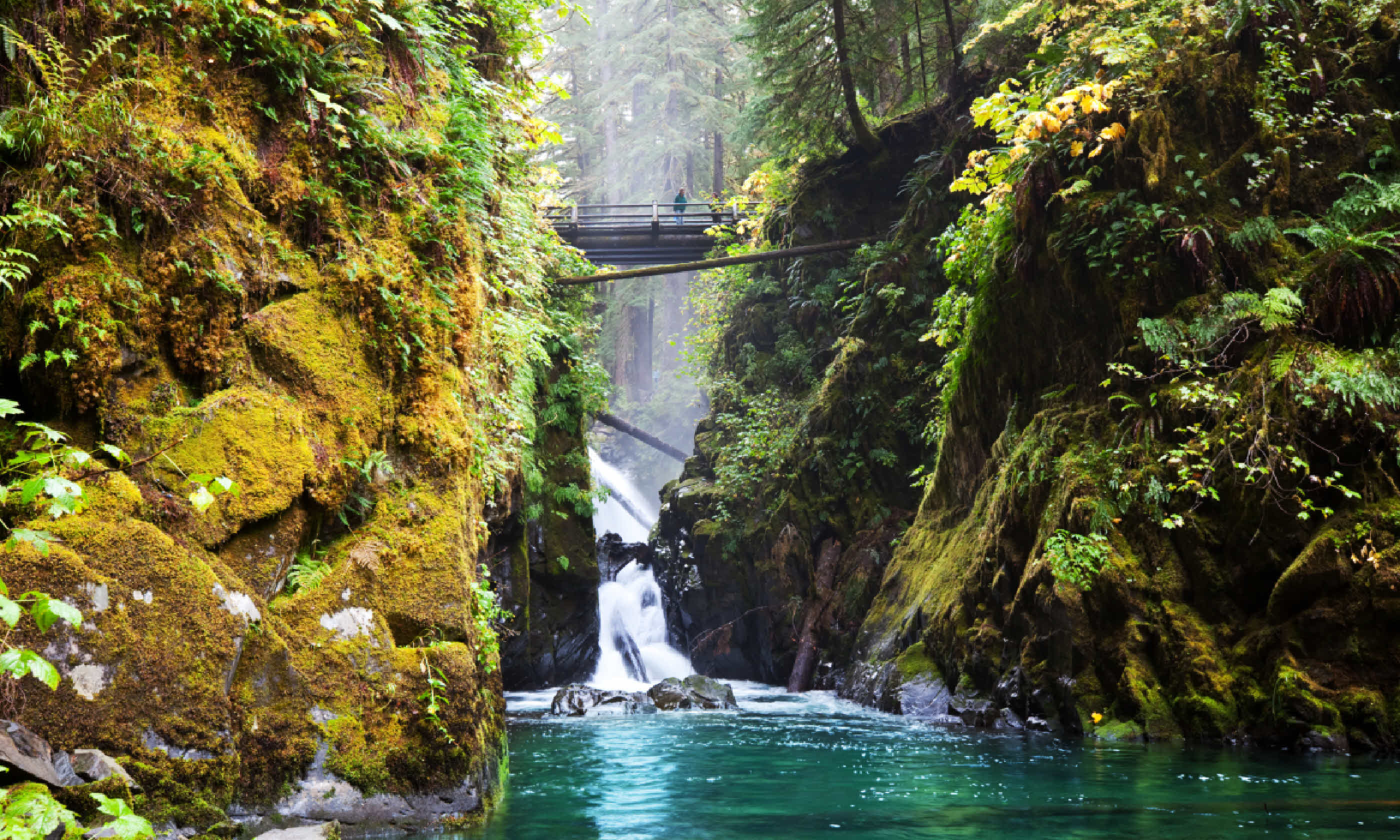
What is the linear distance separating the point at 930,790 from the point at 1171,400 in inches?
178

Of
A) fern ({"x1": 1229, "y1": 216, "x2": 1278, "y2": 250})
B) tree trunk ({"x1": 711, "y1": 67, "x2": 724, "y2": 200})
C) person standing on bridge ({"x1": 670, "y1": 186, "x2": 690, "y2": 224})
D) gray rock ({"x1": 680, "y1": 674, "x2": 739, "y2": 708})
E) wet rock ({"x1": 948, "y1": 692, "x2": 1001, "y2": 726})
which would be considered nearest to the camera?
fern ({"x1": 1229, "y1": 216, "x2": 1278, "y2": 250})

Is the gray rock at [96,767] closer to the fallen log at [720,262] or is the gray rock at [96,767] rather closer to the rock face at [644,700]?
the rock face at [644,700]

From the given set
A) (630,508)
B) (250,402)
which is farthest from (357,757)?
(630,508)

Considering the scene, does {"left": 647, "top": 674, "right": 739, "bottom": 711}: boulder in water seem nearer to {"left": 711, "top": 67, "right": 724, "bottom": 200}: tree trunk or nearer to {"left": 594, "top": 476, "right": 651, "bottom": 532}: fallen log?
{"left": 594, "top": 476, "right": 651, "bottom": 532}: fallen log

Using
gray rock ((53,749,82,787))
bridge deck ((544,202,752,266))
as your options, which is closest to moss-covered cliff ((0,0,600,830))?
gray rock ((53,749,82,787))

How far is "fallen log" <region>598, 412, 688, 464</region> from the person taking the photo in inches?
827

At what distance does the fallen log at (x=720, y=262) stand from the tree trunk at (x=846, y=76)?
6.58ft

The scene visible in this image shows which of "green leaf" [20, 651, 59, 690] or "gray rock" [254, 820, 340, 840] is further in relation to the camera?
"gray rock" [254, 820, 340, 840]

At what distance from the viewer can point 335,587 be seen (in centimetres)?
491

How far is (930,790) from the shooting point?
5.90m

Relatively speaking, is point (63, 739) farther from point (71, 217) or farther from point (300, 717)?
point (71, 217)

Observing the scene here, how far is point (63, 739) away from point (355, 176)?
12.9 ft

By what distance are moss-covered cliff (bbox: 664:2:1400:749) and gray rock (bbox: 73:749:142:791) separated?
23.4 ft

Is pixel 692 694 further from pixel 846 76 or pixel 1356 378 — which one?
pixel 846 76
